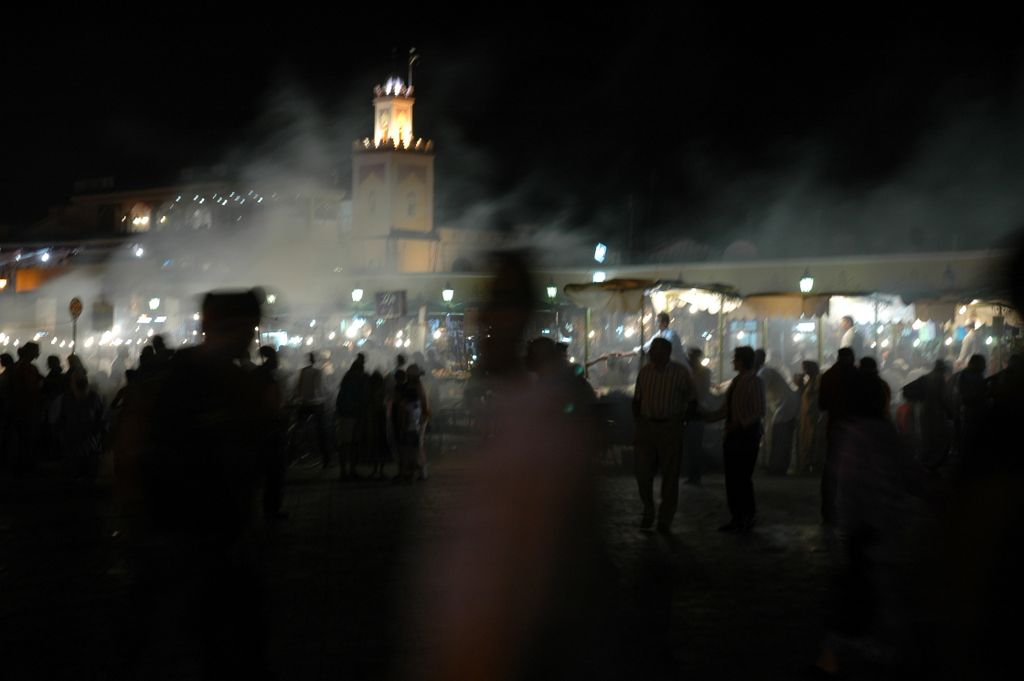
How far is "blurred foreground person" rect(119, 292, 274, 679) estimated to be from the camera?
4.45 m

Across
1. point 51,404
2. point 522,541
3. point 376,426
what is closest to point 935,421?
point 376,426

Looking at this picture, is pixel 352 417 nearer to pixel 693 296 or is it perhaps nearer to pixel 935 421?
pixel 693 296

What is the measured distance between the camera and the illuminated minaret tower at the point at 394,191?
71375mm

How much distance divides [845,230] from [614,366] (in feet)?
75.2

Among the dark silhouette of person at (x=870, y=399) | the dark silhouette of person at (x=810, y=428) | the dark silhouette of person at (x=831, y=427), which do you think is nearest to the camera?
the dark silhouette of person at (x=870, y=399)

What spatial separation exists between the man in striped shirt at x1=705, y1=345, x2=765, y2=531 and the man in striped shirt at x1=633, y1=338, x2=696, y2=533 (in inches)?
21.1

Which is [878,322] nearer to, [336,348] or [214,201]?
[336,348]

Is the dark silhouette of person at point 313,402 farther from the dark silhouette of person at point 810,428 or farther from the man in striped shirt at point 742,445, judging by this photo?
the man in striped shirt at point 742,445

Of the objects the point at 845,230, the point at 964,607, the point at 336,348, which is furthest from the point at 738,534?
the point at 845,230

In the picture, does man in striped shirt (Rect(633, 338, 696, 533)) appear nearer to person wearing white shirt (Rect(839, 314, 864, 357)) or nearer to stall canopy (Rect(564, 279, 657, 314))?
stall canopy (Rect(564, 279, 657, 314))

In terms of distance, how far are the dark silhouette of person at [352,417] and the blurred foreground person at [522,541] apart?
13393mm

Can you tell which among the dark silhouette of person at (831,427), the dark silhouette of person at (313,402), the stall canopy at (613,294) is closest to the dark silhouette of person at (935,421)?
the dark silhouette of person at (831,427)

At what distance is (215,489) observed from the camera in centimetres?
448

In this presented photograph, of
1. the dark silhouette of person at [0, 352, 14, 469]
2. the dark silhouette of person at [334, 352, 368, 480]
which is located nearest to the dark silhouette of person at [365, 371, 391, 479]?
the dark silhouette of person at [334, 352, 368, 480]
